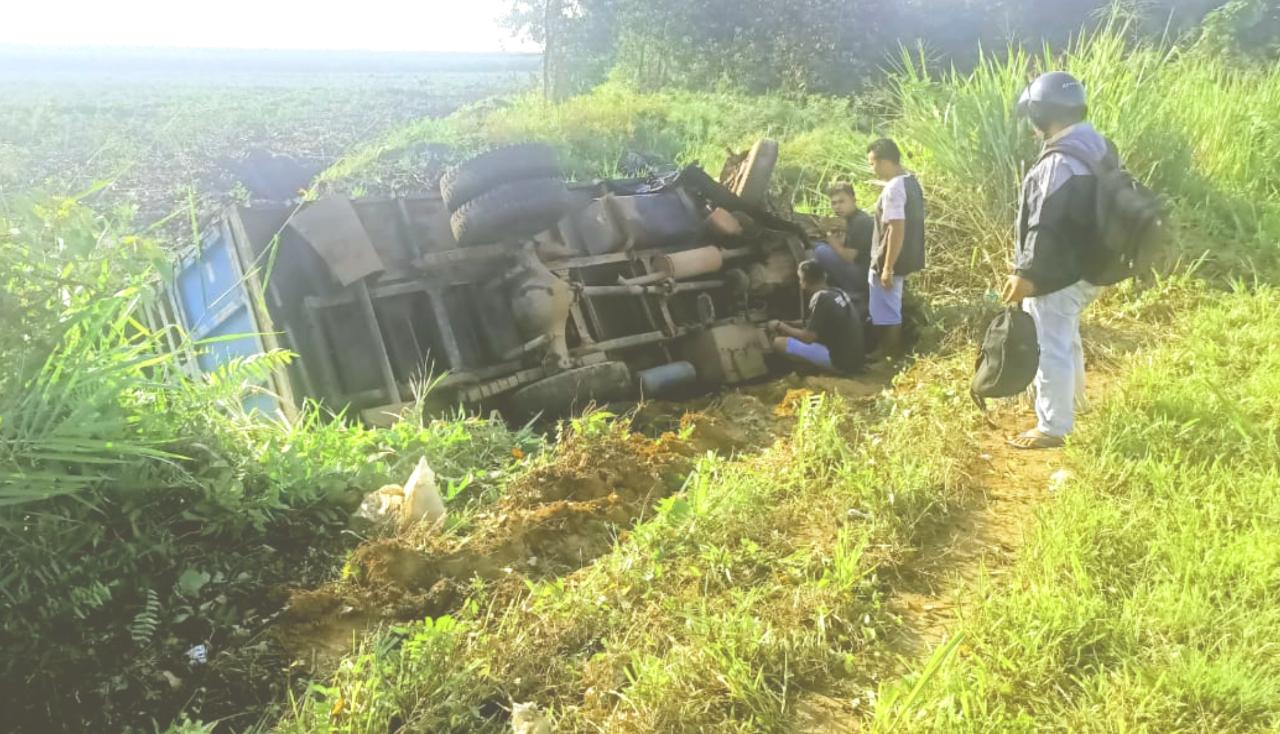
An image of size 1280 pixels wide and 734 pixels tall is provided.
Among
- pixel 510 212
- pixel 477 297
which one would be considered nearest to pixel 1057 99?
pixel 510 212

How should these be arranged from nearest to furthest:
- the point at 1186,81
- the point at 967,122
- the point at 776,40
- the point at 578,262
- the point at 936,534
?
the point at 936,534, the point at 578,262, the point at 967,122, the point at 1186,81, the point at 776,40

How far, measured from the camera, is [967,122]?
7344 millimetres

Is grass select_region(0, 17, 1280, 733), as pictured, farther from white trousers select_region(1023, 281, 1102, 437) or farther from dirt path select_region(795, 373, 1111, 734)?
white trousers select_region(1023, 281, 1102, 437)

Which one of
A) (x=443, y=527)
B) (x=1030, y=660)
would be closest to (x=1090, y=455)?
(x=1030, y=660)

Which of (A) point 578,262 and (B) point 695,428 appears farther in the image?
(A) point 578,262

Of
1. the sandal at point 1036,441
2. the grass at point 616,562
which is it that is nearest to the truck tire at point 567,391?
the grass at point 616,562

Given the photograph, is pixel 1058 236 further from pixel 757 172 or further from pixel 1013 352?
pixel 757 172

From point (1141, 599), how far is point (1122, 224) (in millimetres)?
1827

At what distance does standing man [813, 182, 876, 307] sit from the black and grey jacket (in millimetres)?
2479

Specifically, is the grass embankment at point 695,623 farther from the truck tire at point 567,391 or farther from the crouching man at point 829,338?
the crouching man at point 829,338

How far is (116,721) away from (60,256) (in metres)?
1.46

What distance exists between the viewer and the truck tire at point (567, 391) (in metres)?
5.14

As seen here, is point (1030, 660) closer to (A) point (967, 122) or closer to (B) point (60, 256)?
(B) point (60, 256)

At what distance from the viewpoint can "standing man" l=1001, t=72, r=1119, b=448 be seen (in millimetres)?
3869
